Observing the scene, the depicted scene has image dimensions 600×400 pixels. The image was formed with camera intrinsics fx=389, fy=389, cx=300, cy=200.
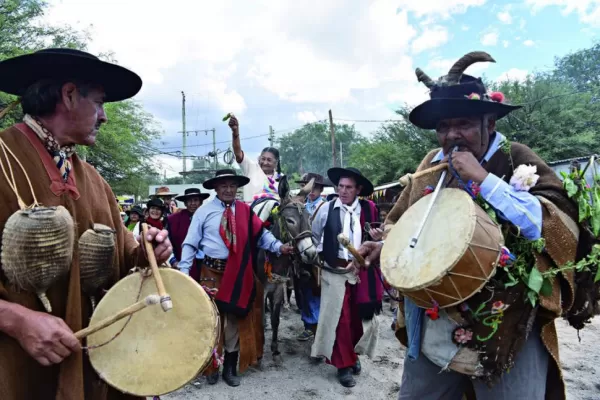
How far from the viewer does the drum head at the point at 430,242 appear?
5.90 ft

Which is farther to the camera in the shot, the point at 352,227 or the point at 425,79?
the point at 352,227

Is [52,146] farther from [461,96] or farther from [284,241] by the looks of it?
[284,241]

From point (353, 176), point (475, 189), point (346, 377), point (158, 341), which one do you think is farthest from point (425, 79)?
point (346, 377)

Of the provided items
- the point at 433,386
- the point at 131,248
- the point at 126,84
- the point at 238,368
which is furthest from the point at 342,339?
the point at 126,84

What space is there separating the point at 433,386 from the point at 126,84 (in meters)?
2.44

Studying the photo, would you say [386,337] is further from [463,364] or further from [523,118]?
[523,118]

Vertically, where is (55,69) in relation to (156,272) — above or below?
above

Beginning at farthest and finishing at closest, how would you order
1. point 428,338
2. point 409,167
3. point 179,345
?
1. point 409,167
2. point 428,338
3. point 179,345

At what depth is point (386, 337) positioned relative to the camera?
5.95 metres

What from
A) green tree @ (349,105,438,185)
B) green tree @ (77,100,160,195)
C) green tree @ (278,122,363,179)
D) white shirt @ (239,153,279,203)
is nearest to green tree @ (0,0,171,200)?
green tree @ (77,100,160,195)

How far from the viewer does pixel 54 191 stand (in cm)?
178

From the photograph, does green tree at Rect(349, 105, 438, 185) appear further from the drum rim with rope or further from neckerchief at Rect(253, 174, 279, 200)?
the drum rim with rope

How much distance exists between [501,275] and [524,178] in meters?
0.49

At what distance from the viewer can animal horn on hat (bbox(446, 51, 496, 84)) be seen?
2.12 meters
